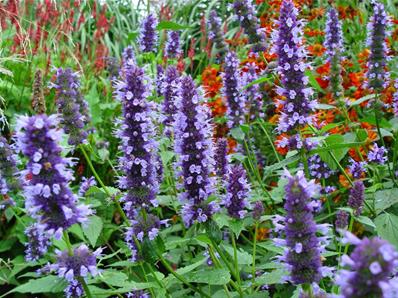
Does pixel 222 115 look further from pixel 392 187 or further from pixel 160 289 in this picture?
pixel 160 289

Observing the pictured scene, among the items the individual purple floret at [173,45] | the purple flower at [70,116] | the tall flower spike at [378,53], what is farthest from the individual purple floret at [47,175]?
the individual purple floret at [173,45]

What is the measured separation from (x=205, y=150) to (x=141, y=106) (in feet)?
1.19

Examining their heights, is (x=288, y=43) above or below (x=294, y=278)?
above

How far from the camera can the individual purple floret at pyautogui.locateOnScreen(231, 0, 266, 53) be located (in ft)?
13.0

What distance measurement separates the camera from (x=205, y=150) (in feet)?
9.08

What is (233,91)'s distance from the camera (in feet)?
13.5

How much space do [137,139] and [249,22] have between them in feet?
5.29

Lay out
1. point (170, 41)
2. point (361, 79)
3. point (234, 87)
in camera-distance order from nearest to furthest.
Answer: point (234, 87), point (170, 41), point (361, 79)

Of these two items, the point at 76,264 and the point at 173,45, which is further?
the point at 173,45

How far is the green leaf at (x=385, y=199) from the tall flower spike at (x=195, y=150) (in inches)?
36.8

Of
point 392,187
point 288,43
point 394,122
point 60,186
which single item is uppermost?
point 288,43

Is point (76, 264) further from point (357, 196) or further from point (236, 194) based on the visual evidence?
point (357, 196)

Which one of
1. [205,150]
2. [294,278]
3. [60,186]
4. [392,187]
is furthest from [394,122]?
[60,186]

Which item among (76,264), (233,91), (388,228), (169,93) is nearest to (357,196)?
(388,228)
